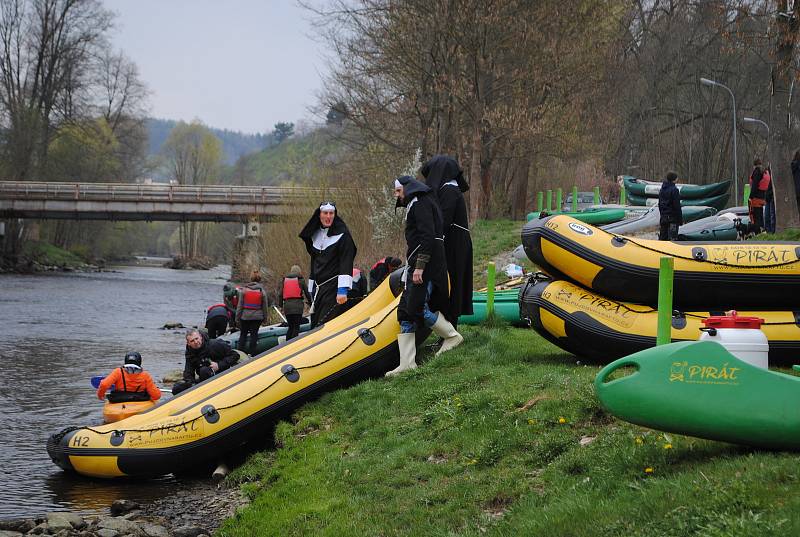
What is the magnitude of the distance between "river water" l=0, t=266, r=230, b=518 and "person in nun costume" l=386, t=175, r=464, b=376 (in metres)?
2.73

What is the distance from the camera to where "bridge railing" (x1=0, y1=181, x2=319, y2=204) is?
54.8m

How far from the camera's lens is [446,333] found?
11422 mm

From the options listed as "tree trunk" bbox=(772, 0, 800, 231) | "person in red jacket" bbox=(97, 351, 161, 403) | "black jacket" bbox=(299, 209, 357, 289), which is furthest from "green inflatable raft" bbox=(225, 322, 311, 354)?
"tree trunk" bbox=(772, 0, 800, 231)

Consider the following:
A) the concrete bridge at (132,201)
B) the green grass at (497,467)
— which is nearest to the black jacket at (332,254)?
the green grass at (497,467)

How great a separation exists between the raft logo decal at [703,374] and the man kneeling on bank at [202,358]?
26.2 ft

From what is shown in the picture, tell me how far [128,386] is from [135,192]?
46.1 metres

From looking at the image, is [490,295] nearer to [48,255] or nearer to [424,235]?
[424,235]

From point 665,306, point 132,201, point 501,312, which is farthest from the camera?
point 132,201

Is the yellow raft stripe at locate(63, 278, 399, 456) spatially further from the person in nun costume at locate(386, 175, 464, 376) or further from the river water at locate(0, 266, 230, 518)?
the river water at locate(0, 266, 230, 518)

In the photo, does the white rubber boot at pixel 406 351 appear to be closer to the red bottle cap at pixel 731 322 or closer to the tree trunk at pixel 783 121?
the red bottle cap at pixel 731 322

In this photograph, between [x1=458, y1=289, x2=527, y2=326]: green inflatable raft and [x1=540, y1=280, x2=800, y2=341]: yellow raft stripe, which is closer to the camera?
[x1=540, y1=280, x2=800, y2=341]: yellow raft stripe

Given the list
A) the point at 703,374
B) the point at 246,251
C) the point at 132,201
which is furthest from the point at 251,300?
the point at 132,201

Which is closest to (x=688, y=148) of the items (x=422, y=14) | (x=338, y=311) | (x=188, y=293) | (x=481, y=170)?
(x=481, y=170)

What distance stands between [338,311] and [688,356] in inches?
297
